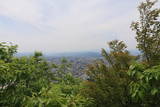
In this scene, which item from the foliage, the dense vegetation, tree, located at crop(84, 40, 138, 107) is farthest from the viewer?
tree, located at crop(84, 40, 138, 107)

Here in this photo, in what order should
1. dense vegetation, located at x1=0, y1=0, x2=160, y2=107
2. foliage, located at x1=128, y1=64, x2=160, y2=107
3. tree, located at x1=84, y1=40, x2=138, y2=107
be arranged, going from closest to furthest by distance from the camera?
foliage, located at x1=128, y1=64, x2=160, y2=107
dense vegetation, located at x1=0, y1=0, x2=160, y2=107
tree, located at x1=84, y1=40, x2=138, y2=107

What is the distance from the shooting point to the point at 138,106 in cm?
381

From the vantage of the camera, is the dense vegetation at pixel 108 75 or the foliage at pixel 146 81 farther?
the dense vegetation at pixel 108 75

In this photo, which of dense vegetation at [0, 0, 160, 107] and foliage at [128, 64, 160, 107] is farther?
dense vegetation at [0, 0, 160, 107]

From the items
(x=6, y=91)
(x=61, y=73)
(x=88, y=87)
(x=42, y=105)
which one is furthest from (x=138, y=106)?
(x=61, y=73)

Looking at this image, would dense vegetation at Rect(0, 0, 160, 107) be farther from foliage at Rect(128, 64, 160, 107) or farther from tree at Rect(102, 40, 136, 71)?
foliage at Rect(128, 64, 160, 107)

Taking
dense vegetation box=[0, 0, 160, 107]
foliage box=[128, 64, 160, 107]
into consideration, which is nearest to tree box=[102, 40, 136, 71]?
dense vegetation box=[0, 0, 160, 107]

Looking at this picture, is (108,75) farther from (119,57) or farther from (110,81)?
(119,57)

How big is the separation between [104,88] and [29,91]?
1.64 meters

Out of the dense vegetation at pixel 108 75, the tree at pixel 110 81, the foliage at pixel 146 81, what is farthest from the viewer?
the tree at pixel 110 81

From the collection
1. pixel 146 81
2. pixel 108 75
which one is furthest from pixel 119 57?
pixel 146 81

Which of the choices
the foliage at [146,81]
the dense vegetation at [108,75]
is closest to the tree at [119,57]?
the dense vegetation at [108,75]

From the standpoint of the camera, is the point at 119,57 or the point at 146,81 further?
the point at 119,57

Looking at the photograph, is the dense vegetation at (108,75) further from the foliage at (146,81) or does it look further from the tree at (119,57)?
the foliage at (146,81)
